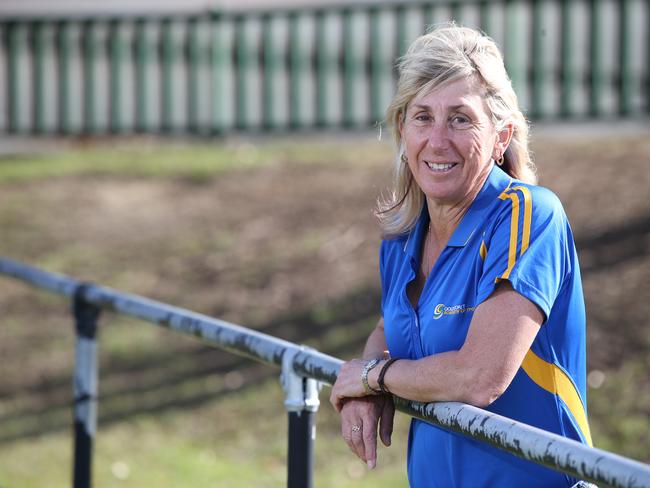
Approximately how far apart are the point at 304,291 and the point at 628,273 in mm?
2119

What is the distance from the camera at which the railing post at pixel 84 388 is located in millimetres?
3514

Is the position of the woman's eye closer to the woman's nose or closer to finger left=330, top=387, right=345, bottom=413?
the woman's nose

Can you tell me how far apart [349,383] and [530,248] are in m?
0.49

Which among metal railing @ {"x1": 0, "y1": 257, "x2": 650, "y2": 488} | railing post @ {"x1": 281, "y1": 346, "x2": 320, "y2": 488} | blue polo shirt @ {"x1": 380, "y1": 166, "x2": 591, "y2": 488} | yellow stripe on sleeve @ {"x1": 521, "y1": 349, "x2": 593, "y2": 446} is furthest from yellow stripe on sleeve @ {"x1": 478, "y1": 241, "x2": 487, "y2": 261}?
railing post @ {"x1": 281, "y1": 346, "x2": 320, "y2": 488}

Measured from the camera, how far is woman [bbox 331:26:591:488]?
208 cm

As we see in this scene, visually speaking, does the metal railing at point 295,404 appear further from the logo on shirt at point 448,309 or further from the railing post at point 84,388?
the logo on shirt at point 448,309

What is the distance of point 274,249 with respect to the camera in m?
8.18

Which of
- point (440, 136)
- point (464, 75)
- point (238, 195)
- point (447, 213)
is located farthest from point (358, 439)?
point (238, 195)

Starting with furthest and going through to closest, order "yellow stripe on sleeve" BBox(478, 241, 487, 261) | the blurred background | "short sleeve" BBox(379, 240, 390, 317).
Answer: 1. the blurred background
2. "short sleeve" BBox(379, 240, 390, 317)
3. "yellow stripe on sleeve" BBox(478, 241, 487, 261)

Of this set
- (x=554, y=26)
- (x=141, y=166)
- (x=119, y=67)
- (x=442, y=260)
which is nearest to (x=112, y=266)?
(x=141, y=166)

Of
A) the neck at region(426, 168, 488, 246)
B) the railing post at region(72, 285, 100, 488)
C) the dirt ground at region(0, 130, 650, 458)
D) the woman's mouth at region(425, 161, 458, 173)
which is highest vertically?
the woman's mouth at region(425, 161, 458, 173)

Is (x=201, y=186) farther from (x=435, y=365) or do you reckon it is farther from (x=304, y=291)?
(x=435, y=365)

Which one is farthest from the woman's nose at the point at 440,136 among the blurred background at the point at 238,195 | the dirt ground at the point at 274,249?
the dirt ground at the point at 274,249

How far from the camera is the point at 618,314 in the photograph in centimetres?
633
